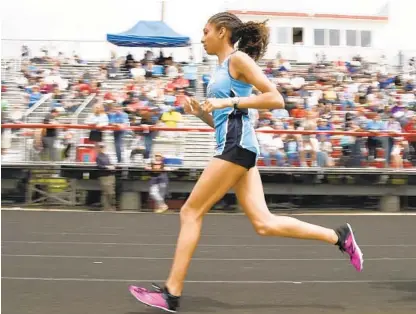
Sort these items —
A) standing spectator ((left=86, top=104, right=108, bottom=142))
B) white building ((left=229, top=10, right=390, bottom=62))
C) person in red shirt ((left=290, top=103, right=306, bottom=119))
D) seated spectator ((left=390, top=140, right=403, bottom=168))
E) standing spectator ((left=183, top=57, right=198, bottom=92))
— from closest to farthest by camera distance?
1. standing spectator ((left=86, top=104, right=108, bottom=142))
2. seated spectator ((left=390, top=140, right=403, bottom=168))
3. person in red shirt ((left=290, top=103, right=306, bottom=119))
4. standing spectator ((left=183, top=57, right=198, bottom=92))
5. white building ((left=229, top=10, right=390, bottom=62))

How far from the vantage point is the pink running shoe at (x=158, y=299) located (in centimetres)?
492

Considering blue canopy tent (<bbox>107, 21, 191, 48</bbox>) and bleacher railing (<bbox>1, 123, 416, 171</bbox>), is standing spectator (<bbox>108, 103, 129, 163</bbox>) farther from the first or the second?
blue canopy tent (<bbox>107, 21, 191, 48</bbox>)

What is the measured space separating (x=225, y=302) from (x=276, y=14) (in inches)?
1490

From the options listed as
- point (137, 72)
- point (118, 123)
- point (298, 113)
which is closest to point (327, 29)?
point (137, 72)

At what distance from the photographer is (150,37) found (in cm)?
2389

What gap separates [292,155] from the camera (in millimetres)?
14719

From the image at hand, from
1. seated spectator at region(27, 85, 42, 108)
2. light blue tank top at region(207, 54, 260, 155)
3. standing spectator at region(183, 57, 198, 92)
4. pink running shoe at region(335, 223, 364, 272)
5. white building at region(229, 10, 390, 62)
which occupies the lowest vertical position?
pink running shoe at region(335, 223, 364, 272)

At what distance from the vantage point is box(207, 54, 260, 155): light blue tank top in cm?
491

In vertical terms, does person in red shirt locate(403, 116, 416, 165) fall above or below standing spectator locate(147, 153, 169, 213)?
above

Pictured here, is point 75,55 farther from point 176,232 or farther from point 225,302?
point 225,302

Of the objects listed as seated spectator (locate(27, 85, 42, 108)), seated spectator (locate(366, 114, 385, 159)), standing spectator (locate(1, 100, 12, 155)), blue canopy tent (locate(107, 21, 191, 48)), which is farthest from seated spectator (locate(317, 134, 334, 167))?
blue canopy tent (locate(107, 21, 191, 48))

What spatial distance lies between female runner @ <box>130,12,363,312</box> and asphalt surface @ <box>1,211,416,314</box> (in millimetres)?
429

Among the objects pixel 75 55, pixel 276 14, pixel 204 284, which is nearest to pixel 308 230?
pixel 204 284

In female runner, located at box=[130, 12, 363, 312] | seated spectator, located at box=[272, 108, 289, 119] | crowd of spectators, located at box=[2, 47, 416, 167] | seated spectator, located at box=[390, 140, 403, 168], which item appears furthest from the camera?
seated spectator, located at box=[272, 108, 289, 119]
